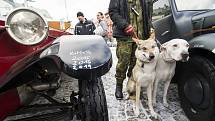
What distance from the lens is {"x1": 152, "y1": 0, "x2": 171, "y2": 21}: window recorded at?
12.9 ft

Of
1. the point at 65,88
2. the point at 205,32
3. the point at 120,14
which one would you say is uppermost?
the point at 120,14

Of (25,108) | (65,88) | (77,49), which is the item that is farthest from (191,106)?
(65,88)

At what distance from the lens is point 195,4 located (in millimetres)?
3482

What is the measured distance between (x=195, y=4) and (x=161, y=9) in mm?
799

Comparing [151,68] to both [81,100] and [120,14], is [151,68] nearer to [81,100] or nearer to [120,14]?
[120,14]

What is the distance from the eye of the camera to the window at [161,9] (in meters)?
3.93

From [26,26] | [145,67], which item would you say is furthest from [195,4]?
[26,26]

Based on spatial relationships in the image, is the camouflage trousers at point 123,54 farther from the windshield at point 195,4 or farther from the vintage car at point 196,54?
the windshield at point 195,4

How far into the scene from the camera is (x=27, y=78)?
2.31 meters

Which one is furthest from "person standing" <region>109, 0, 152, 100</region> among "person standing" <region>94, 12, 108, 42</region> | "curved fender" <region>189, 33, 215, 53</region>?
"person standing" <region>94, 12, 108, 42</region>

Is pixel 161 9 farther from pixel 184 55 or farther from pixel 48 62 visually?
pixel 48 62

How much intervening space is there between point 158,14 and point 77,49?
271 cm

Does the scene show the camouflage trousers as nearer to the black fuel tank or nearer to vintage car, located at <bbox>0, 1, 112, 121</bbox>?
vintage car, located at <bbox>0, 1, 112, 121</bbox>

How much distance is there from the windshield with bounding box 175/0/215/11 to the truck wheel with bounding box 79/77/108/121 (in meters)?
1.98
